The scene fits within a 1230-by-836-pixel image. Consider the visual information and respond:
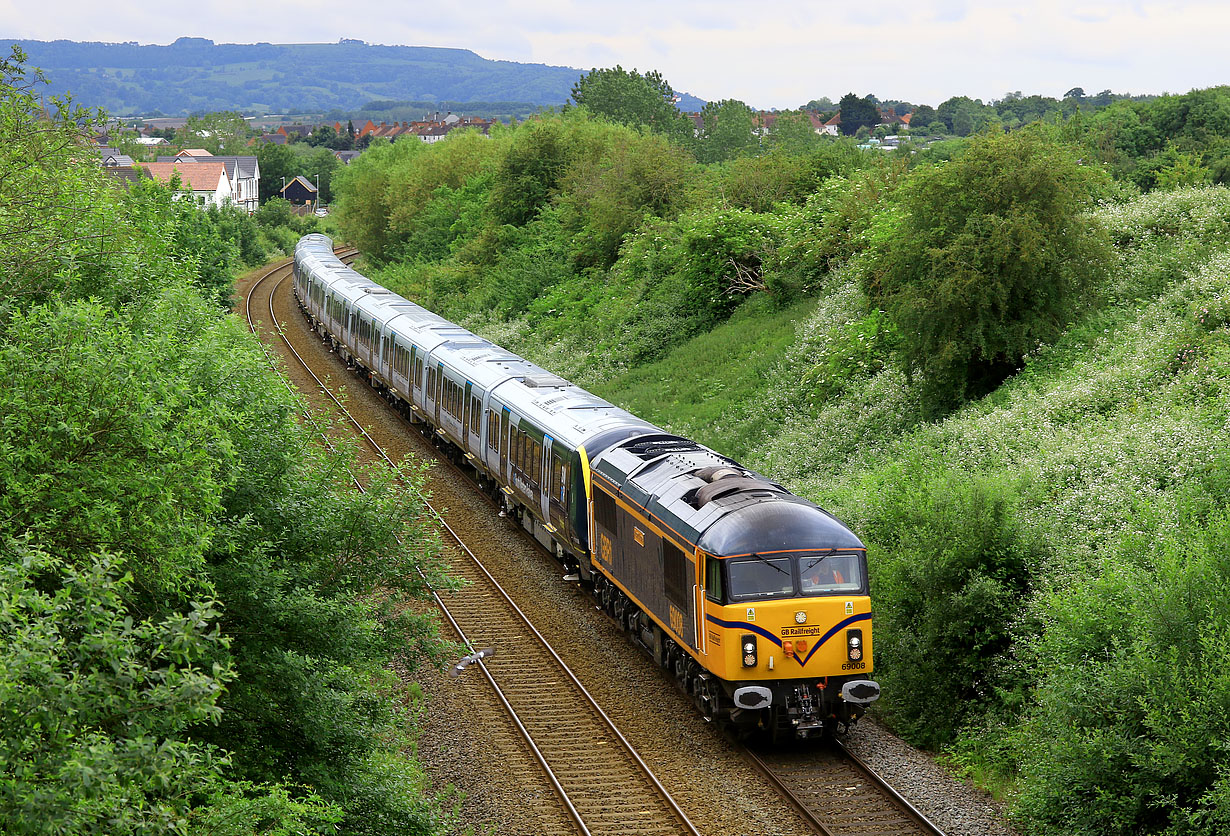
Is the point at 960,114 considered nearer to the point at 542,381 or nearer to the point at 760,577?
the point at 542,381

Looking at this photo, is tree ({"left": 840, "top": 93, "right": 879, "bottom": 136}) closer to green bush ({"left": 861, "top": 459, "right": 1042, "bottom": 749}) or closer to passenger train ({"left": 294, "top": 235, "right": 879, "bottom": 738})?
passenger train ({"left": 294, "top": 235, "right": 879, "bottom": 738})

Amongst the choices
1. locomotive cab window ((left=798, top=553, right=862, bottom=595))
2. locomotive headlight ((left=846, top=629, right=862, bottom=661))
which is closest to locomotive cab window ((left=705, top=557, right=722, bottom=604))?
locomotive cab window ((left=798, top=553, right=862, bottom=595))

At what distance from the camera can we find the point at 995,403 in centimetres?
2083

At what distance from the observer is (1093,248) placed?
21594mm

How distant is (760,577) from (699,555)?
848mm

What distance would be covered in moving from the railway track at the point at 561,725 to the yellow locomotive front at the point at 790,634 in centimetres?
162

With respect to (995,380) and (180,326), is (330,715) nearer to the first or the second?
(180,326)

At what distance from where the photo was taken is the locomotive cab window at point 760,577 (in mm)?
13531

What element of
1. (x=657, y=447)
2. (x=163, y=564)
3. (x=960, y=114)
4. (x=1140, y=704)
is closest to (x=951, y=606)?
(x=1140, y=704)

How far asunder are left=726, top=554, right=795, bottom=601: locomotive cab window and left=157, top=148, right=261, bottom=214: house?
100783 mm

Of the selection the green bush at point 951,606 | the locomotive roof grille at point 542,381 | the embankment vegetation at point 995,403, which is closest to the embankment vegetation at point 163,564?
the green bush at point 951,606

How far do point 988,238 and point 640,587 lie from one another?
34.4 ft

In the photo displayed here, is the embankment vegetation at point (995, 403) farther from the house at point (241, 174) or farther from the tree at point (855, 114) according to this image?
the tree at point (855, 114)

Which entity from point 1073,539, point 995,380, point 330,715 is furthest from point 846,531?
point 995,380
